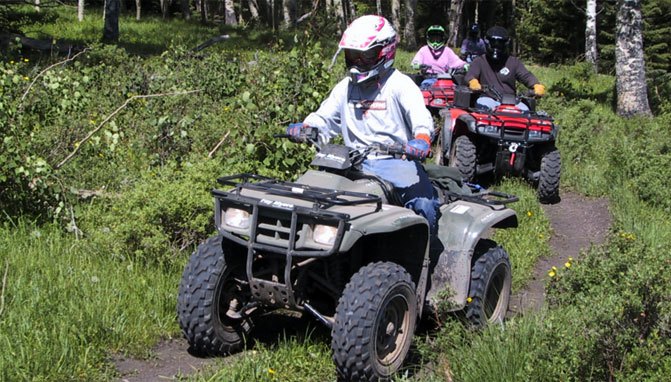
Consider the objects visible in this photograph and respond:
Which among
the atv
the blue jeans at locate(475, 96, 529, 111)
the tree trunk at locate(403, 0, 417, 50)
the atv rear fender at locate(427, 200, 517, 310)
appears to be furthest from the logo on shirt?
the tree trunk at locate(403, 0, 417, 50)

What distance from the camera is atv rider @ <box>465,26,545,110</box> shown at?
11.7 meters

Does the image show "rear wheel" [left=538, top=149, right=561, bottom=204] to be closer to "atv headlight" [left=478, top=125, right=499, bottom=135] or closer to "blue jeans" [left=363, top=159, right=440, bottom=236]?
"atv headlight" [left=478, top=125, right=499, bottom=135]

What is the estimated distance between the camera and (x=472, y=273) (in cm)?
586

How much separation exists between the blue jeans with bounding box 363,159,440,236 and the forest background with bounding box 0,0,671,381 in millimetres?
751

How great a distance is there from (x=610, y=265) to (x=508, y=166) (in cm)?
555

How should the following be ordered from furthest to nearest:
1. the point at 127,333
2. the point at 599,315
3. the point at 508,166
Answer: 1. the point at 508,166
2. the point at 127,333
3. the point at 599,315

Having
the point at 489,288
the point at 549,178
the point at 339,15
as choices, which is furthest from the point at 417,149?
the point at 339,15

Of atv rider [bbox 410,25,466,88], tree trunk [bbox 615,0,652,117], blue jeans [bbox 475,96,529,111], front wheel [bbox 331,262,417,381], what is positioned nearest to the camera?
front wheel [bbox 331,262,417,381]

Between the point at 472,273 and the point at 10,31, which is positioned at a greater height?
the point at 10,31

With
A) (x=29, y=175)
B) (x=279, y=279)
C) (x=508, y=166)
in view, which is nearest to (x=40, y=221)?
(x=29, y=175)

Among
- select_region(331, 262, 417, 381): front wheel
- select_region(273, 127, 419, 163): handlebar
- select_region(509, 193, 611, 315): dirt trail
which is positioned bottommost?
select_region(509, 193, 611, 315): dirt trail

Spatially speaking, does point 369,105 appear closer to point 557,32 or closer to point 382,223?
point 382,223

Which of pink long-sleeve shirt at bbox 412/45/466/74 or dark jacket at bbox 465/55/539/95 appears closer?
dark jacket at bbox 465/55/539/95

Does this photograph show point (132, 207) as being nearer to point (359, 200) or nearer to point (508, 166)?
point (359, 200)
